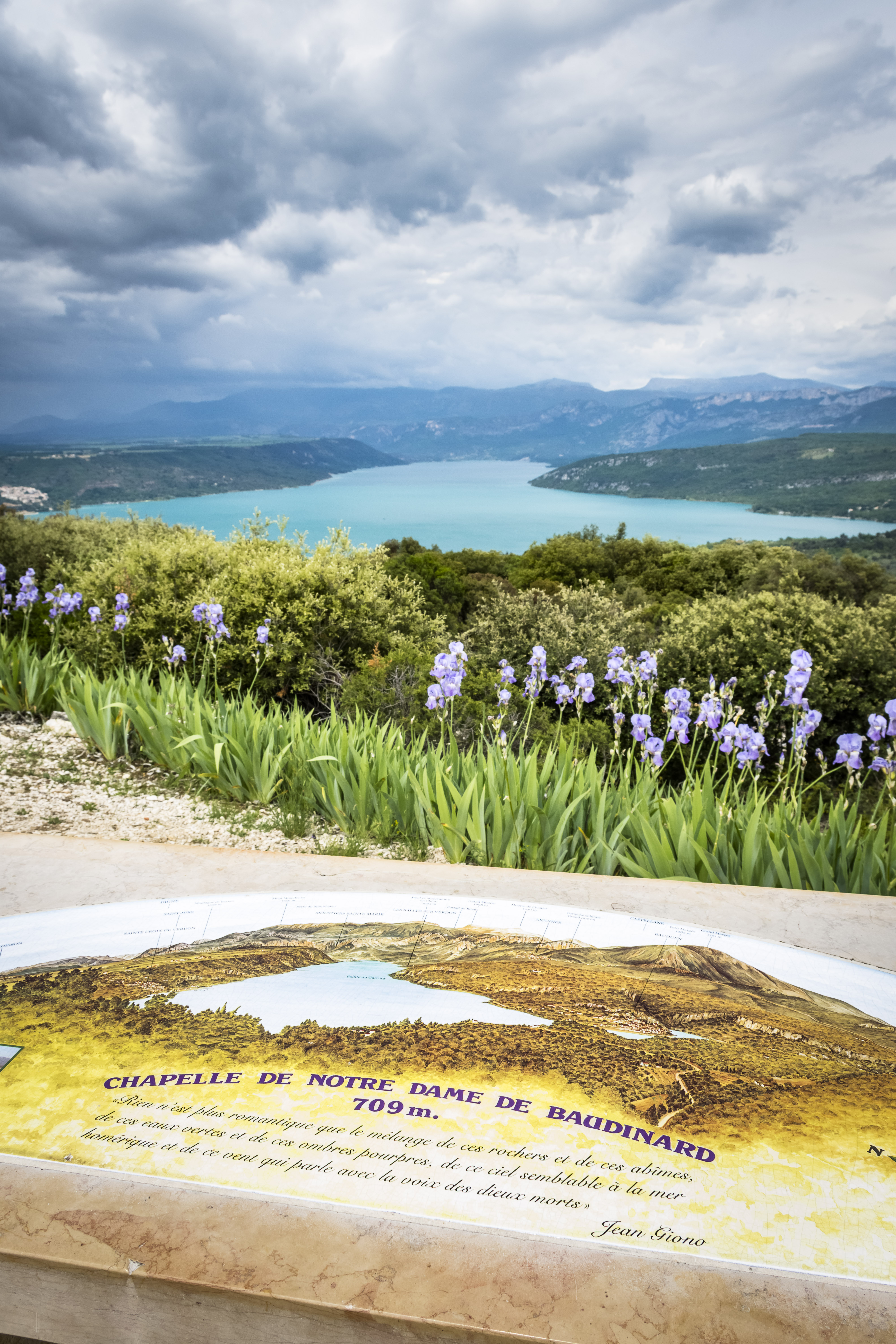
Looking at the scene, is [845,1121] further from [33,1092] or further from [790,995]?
[33,1092]

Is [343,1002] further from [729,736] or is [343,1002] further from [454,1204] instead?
[729,736]

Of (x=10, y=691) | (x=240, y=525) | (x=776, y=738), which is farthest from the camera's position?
(x=240, y=525)

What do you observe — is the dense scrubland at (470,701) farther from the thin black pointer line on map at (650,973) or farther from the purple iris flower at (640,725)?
the thin black pointer line on map at (650,973)

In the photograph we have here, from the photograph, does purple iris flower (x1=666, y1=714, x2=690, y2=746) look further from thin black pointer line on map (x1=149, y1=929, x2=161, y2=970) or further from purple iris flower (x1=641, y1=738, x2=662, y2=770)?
thin black pointer line on map (x1=149, y1=929, x2=161, y2=970)

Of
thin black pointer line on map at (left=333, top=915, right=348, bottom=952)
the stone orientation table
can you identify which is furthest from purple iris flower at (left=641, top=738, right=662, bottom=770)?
thin black pointer line on map at (left=333, top=915, right=348, bottom=952)

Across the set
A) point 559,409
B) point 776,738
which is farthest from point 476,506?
point 559,409
